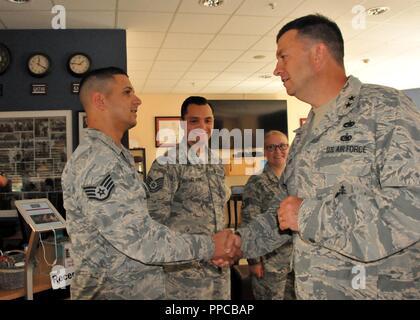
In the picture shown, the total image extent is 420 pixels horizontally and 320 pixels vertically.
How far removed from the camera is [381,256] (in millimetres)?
1179

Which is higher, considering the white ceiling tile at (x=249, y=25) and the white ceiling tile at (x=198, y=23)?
the white ceiling tile at (x=249, y=25)

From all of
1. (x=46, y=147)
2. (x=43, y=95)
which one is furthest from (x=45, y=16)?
(x=46, y=147)

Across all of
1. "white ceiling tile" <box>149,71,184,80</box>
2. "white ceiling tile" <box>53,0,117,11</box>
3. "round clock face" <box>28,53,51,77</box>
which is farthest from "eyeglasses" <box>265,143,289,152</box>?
"white ceiling tile" <box>149,71,184,80</box>

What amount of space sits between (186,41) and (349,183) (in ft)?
13.5

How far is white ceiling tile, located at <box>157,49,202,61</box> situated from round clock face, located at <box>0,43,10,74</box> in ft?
6.40

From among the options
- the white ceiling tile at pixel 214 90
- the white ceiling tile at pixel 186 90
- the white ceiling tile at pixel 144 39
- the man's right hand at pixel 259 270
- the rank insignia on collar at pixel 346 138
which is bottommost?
the man's right hand at pixel 259 270

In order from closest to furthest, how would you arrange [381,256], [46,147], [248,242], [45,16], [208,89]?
[381,256]
[248,242]
[45,16]
[46,147]
[208,89]

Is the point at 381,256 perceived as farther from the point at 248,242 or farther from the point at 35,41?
the point at 35,41

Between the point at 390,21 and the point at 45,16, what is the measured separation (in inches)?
152

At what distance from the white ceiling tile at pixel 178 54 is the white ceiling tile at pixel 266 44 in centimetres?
80

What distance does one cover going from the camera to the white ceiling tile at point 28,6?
3625 millimetres

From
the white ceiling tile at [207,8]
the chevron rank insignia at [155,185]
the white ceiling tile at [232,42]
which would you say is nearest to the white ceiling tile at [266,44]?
the white ceiling tile at [232,42]

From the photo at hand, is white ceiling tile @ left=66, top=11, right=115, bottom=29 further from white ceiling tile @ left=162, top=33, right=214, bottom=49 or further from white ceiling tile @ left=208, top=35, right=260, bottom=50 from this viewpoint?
white ceiling tile @ left=208, top=35, right=260, bottom=50

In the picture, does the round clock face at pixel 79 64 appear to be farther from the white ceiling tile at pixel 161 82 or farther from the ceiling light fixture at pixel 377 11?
the ceiling light fixture at pixel 377 11
